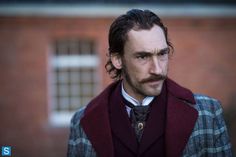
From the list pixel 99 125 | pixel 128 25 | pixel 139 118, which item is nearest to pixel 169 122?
pixel 139 118

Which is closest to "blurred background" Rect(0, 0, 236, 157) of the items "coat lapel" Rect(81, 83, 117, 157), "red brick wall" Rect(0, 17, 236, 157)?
"red brick wall" Rect(0, 17, 236, 157)

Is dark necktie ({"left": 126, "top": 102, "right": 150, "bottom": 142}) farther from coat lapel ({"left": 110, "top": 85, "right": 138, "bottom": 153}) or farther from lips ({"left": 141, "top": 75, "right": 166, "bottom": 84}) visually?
lips ({"left": 141, "top": 75, "right": 166, "bottom": 84})

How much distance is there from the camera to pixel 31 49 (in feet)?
34.2

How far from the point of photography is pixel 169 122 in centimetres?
325

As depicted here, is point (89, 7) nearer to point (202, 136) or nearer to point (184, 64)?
point (184, 64)

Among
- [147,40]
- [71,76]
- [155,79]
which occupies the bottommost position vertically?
[71,76]

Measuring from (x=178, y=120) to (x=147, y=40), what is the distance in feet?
1.69

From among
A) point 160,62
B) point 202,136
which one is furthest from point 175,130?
point 160,62

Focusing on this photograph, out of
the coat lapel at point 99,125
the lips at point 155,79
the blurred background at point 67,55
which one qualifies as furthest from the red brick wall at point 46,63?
→ the lips at point 155,79

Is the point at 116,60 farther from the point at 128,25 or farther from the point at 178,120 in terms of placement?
the point at 178,120

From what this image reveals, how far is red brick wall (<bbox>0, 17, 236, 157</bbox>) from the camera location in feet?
34.0

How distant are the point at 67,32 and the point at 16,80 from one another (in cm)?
133

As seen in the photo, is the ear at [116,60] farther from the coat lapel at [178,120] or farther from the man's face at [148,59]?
the coat lapel at [178,120]

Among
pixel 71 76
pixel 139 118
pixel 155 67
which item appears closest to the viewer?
pixel 155 67
